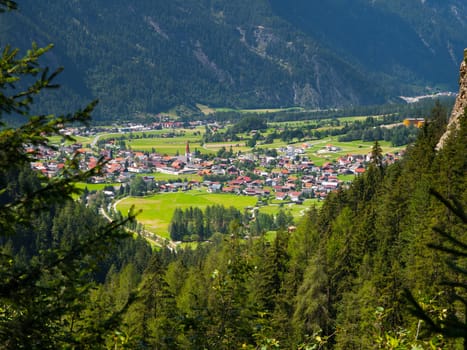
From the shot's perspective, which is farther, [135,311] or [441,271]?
[135,311]

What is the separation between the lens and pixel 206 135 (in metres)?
182

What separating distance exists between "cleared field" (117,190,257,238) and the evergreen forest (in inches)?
705

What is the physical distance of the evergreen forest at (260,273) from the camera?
5367mm

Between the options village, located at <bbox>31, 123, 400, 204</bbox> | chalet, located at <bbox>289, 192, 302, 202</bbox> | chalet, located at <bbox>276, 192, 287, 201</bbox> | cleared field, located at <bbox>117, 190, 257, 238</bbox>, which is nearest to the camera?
cleared field, located at <bbox>117, 190, 257, 238</bbox>

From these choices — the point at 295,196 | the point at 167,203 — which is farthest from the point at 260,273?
the point at 295,196

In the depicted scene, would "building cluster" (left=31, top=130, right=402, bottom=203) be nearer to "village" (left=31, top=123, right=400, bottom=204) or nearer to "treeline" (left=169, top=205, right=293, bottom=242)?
"village" (left=31, top=123, right=400, bottom=204)

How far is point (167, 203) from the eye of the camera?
324ft

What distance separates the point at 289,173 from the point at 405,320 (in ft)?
357

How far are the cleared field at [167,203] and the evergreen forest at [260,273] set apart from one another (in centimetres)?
1792

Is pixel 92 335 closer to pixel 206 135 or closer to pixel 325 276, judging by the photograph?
pixel 325 276

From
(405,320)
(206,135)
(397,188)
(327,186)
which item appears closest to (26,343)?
(405,320)

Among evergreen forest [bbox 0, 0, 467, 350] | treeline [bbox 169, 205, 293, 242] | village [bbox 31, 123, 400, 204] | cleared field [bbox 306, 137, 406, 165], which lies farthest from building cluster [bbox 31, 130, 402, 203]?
evergreen forest [bbox 0, 0, 467, 350]

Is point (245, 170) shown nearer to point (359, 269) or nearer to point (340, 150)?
point (340, 150)

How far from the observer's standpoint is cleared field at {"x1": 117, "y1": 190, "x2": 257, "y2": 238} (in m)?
A: 86.0
